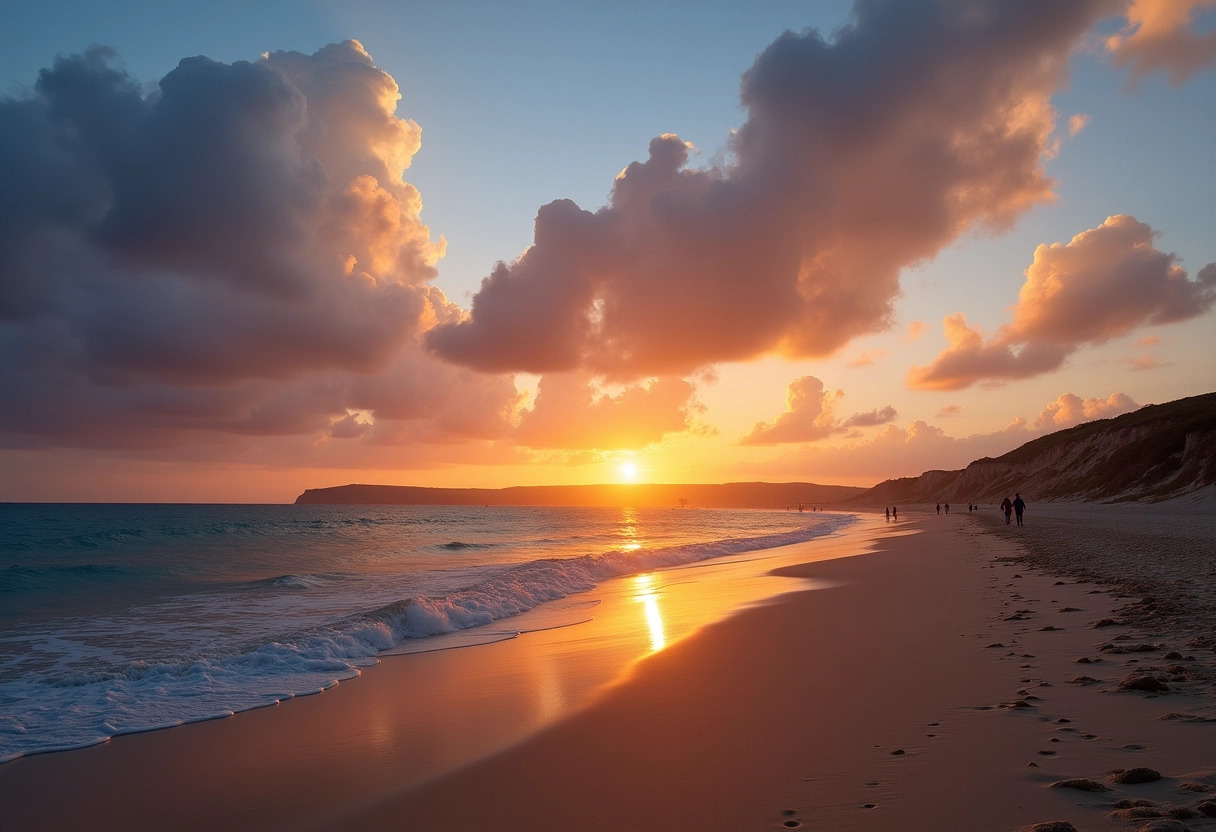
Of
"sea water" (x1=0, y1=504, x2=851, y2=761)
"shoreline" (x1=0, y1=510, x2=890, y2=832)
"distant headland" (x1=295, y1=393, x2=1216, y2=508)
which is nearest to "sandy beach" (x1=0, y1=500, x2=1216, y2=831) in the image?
"shoreline" (x1=0, y1=510, x2=890, y2=832)

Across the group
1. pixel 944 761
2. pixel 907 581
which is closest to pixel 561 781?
pixel 944 761

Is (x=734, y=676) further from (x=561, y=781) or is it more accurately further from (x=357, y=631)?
(x=357, y=631)

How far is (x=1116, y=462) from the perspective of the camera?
236 ft

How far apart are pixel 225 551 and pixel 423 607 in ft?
116

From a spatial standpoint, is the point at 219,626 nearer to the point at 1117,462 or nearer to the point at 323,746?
the point at 323,746

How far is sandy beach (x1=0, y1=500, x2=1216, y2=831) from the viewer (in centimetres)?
400

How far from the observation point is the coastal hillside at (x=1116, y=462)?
5619 centimetres

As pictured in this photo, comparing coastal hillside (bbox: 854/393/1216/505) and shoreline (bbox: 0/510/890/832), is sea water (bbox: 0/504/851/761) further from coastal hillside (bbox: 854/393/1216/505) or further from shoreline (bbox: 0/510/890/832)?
coastal hillside (bbox: 854/393/1216/505)

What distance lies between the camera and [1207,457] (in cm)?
5416

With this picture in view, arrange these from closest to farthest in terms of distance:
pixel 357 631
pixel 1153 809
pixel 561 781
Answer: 1. pixel 1153 809
2. pixel 561 781
3. pixel 357 631

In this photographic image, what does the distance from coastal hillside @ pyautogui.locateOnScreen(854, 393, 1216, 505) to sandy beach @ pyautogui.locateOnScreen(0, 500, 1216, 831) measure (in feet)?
190

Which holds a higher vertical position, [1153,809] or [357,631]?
[1153,809]

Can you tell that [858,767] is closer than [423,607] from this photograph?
Yes

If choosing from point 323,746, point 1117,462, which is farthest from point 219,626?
point 1117,462
